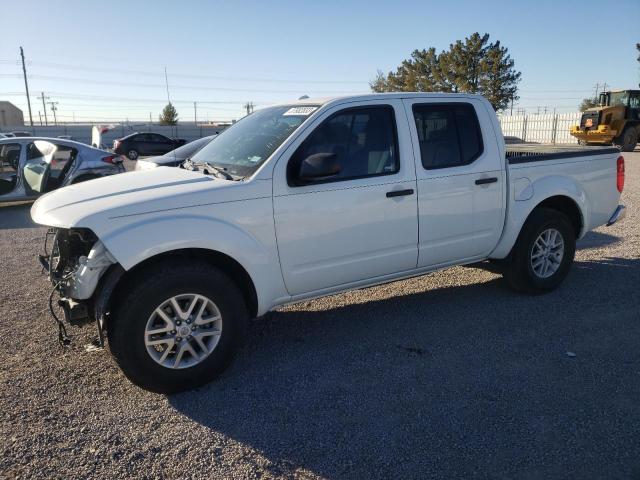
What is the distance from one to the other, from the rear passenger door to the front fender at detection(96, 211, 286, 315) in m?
1.40

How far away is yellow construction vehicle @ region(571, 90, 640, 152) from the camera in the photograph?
24750 millimetres

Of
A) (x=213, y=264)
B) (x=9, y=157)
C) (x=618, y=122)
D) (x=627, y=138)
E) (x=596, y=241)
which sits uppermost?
(x=618, y=122)

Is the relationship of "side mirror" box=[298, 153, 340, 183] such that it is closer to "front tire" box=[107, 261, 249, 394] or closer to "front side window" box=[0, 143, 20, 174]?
"front tire" box=[107, 261, 249, 394]

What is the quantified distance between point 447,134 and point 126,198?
9.15 feet

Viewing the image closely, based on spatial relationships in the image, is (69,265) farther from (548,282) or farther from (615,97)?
(615,97)

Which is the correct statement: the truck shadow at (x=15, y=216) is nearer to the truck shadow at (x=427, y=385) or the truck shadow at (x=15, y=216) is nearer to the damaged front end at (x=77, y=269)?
the damaged front end at (x=77, y=269)

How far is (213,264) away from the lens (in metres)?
3.75

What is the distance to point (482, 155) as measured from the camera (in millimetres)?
4809

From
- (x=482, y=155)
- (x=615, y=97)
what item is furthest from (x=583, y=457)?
(x=615, y=97)

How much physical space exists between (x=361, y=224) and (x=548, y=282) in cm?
245

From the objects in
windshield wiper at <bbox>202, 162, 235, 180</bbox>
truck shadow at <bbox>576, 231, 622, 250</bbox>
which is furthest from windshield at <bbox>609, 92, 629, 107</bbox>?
windshield wiper at <bbox>202, 162, 235, 180</bbox>

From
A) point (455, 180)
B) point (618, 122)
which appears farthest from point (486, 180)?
point (618, 122)

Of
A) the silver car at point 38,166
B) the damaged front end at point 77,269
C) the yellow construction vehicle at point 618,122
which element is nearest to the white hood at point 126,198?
the damaged front end at point 77,269

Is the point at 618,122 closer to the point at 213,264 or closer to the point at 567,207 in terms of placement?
the point at 567,207
